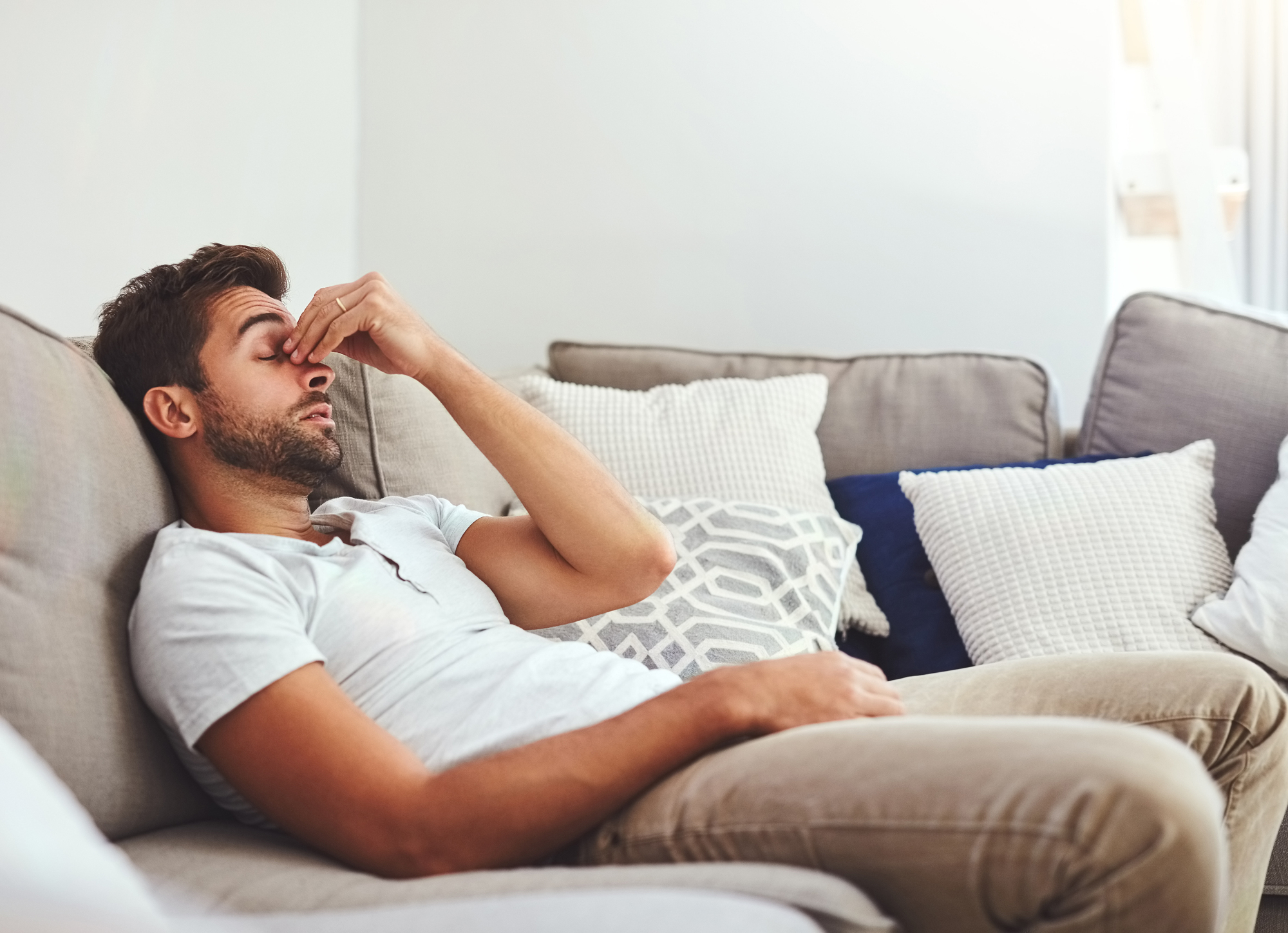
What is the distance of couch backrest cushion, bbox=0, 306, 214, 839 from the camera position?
3.11 ft

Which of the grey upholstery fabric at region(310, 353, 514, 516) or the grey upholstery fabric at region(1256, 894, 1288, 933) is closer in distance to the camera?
the grey upholstery fabric at region(1256, 894, 1288, 933)

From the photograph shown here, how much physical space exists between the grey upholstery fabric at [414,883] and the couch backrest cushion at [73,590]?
9 centimetres

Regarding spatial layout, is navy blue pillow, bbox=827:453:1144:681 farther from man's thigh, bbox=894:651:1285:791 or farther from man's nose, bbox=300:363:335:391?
man's nose, bbox=300:363:335:391

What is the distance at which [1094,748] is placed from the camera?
2.56 feet

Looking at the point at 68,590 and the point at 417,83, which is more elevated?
the point at 417,83

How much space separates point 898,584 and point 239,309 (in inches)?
43.9

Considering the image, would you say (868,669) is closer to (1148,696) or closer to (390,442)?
(1148,696)

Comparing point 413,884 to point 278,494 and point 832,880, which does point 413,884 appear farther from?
point 278,494

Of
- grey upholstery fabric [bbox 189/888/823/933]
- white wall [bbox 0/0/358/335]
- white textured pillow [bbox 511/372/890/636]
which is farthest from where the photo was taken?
white textured pillow [bbox 511/372/890/636]

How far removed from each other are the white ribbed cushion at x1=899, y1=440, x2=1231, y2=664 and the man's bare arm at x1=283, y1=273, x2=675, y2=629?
590 millimetres

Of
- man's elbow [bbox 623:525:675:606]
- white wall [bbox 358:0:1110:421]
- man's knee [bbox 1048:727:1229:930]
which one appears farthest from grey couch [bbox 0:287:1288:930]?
white wall [bbox 358:0:1110:421]

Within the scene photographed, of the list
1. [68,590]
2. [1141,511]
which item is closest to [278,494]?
[68,590]

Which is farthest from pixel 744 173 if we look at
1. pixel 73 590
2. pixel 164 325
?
pixel 73 590

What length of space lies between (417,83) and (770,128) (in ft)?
2.87
